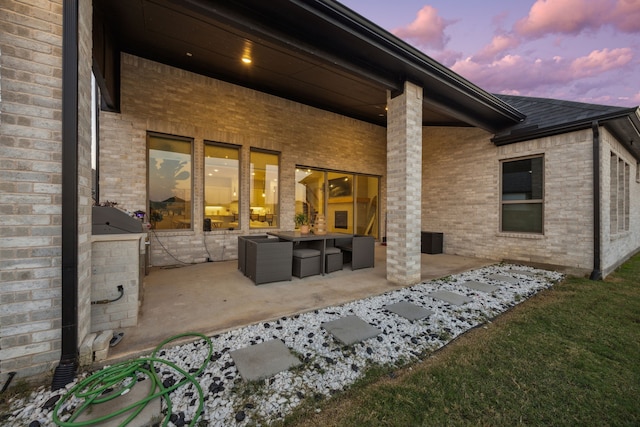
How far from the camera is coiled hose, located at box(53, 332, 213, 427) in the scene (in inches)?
52.8

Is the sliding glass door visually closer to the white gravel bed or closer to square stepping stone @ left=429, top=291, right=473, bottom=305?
square stepping stone @ left=429, top=291, right=473, bottom=305

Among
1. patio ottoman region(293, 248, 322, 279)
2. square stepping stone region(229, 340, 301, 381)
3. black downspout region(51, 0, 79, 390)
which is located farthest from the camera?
patio ottoman region(293, 248, 322, 279)

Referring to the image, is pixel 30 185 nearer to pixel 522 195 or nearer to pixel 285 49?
pixel 285 49

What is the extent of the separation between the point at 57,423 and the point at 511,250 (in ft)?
24.9

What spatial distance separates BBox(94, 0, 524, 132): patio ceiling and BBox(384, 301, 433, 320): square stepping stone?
3.39 meters

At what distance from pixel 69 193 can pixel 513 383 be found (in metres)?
3.35

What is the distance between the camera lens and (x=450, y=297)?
3.40 metres

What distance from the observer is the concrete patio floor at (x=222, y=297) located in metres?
2.36

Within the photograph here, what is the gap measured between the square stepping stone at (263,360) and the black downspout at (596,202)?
6.06 metres

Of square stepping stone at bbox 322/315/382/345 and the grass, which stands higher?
square stepping stone at bbox 322/315/382/345

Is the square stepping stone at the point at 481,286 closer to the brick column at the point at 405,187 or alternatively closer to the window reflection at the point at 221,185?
the brick column at the point at 405,187

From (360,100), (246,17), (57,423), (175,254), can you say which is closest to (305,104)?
(360,100)

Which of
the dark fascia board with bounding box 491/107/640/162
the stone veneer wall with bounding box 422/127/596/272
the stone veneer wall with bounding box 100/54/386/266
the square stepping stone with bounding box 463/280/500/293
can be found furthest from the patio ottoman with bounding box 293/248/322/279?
the dark fascia board with bounding box 491/107/640/162

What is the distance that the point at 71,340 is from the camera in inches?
66.1
